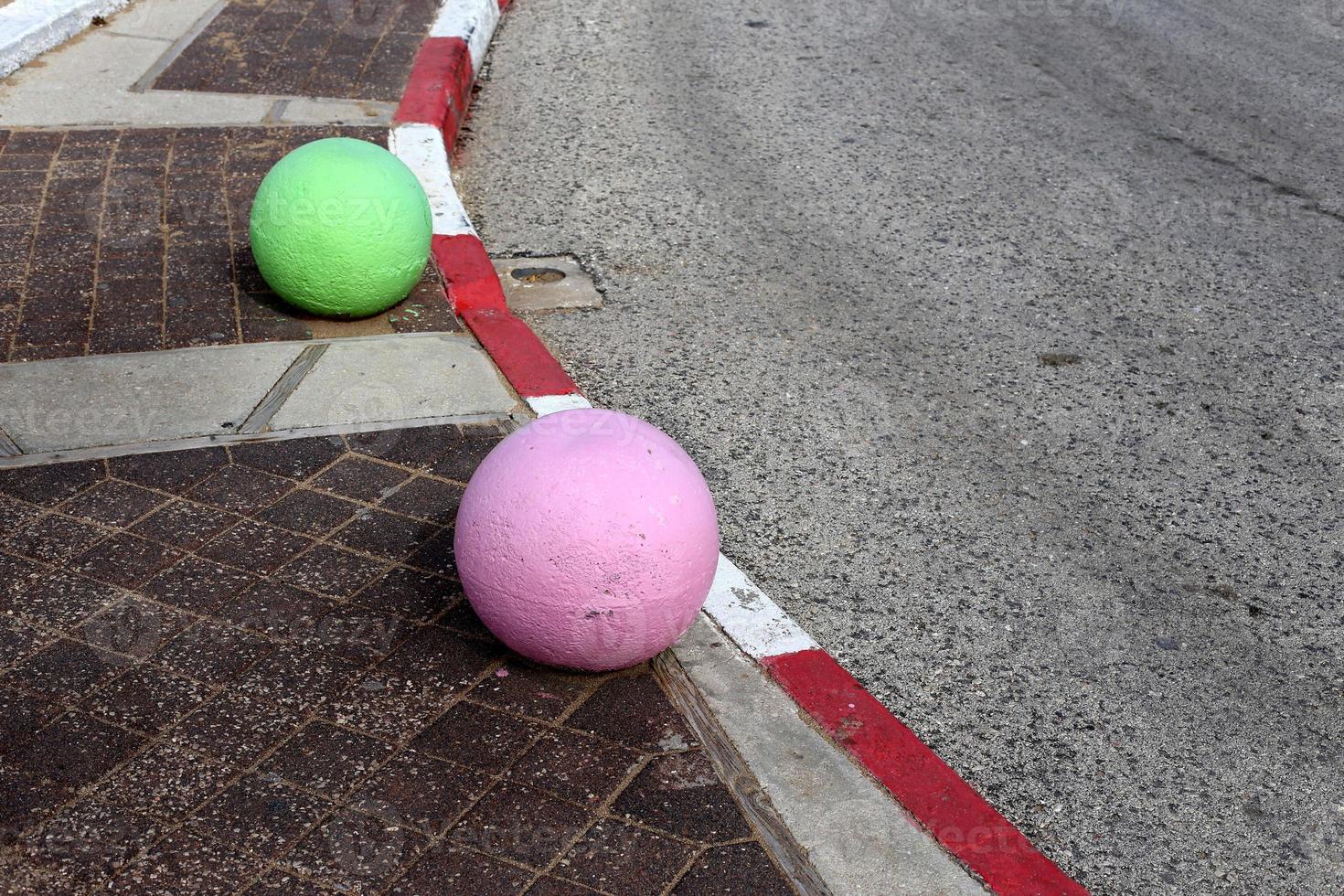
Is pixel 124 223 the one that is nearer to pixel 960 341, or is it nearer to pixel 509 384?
pixel 509 384

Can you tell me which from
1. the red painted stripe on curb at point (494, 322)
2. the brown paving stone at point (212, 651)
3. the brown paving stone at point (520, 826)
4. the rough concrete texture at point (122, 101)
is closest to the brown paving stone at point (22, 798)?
the brown paving stone at point (212, 651)

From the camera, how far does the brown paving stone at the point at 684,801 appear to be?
3352 millimetres

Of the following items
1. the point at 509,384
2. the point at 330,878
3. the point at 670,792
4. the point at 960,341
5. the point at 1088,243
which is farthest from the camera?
the point at 1088,243

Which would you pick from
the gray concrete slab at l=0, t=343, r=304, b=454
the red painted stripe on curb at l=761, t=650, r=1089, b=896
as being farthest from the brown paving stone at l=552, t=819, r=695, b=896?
the gray concrete slab at l=0, t=343, r=304, b=454

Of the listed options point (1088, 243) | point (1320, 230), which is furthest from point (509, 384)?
point (1320, 230)

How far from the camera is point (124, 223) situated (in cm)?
640

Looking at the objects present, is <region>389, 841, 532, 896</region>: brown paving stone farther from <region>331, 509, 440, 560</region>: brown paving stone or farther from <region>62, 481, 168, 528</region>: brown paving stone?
<region>62, 481, 168, 528</region>: brown paving stone

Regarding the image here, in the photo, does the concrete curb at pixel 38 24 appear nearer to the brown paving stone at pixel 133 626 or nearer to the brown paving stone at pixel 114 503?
the brown paving stone at pixel 114 503

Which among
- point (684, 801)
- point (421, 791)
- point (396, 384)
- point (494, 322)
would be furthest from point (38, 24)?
point (684, 801)

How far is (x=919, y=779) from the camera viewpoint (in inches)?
143

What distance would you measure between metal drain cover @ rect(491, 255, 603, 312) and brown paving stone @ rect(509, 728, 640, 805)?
122 inches

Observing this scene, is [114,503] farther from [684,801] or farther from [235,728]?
[684,801]

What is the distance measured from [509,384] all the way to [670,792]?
2410mm

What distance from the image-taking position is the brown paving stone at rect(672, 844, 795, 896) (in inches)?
125
